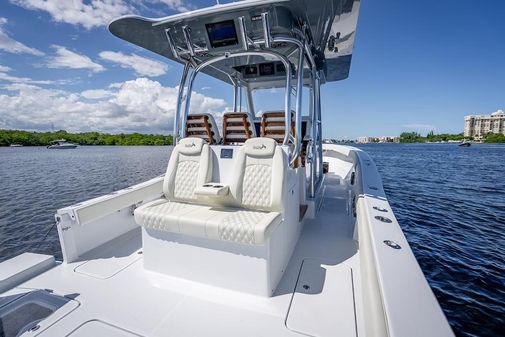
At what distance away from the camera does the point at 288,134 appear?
2488 millimetres

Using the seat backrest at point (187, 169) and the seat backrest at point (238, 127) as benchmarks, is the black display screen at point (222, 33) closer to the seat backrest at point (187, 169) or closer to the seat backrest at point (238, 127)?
the seat backrest at point (238, 127)

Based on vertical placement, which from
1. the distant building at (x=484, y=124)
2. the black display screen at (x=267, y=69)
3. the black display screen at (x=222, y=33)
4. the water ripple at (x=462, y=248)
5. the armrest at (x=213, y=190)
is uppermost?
the distant building at (x=484, y=124)

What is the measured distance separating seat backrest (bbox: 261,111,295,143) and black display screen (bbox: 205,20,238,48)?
0.86 meters

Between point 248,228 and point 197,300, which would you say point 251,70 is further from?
point 197,300

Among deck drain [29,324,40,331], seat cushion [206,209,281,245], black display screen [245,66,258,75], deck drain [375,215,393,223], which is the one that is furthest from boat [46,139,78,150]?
deck drain [375,215,393,223]

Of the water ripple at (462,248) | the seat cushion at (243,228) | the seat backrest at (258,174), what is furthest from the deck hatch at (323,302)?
the water ripple at (462,248)

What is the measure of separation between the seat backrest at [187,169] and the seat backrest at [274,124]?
83cm

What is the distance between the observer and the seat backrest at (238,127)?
9.97ft

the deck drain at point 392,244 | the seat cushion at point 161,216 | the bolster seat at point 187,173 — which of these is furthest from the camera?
the bolster seat at point 187,173

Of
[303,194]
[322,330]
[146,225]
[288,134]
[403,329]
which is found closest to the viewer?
[403,329]

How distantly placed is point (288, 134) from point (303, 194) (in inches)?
36.7

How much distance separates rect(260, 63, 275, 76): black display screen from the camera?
13.9 feet

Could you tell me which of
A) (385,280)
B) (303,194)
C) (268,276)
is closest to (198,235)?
(268,276)

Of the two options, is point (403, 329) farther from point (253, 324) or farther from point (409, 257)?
point (253, 324)
